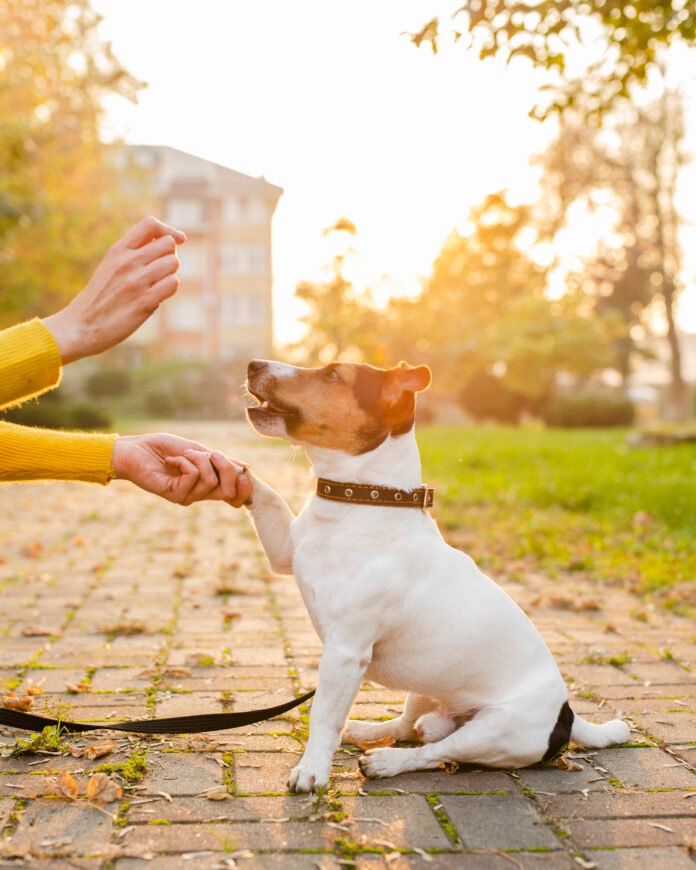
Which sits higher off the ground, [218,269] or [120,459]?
[218,269]

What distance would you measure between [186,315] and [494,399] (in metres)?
26.3

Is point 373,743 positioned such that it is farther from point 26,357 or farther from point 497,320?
point 497,320

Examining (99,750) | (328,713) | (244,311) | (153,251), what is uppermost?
(244,311)

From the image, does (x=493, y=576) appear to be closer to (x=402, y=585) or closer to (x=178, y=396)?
(x=402, y=585)

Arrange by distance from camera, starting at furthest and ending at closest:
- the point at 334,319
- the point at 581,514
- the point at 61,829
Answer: the point at 334,319
the point at 581,514
the point at 61,829

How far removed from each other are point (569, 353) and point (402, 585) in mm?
Answer: 29511

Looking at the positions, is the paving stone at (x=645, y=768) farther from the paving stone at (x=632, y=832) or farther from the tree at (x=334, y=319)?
the tree at (x=334, y=319)

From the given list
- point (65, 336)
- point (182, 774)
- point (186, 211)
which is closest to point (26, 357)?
point (65, 336)

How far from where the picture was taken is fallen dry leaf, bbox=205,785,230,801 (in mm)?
2902

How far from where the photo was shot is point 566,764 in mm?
3311

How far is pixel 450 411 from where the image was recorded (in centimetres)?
3831

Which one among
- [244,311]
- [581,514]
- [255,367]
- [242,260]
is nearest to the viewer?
[255,367]

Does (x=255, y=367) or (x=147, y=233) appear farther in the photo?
(x=255, y=367)

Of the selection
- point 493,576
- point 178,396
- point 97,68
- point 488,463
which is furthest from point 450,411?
point 493,576
